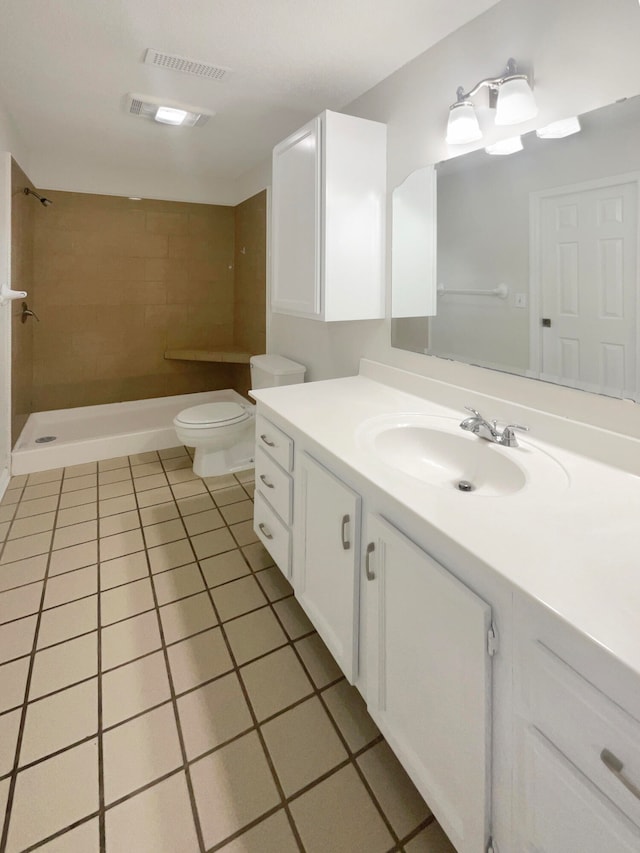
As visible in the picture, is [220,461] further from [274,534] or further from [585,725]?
[585,725]

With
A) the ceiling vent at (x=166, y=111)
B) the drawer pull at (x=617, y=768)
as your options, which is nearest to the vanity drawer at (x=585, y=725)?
the drawer pull at (x=617, y=768)

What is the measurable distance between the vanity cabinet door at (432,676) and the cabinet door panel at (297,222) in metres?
1.24

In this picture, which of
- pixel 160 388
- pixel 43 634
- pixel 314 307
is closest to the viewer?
pixel 43 634

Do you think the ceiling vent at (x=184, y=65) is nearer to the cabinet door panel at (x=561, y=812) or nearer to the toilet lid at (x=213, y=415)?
the toilet lid at (x=213, y=415)

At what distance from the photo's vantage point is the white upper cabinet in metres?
1.82

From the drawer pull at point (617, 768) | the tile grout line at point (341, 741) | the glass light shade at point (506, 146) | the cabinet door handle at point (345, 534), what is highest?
the glass light shade at point (506, 146)

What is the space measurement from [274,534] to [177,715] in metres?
0.66

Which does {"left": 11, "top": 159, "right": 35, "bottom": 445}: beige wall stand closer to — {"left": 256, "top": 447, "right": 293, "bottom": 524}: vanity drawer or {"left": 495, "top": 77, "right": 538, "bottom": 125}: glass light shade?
{"left": 256, "top": 447, "right": 293, "bottom": 524}: vanity drawer

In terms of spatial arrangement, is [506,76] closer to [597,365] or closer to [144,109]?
[597,365]

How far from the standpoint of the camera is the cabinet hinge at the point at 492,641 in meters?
0.74

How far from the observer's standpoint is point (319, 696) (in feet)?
4.46

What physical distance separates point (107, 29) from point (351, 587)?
6.90 feet

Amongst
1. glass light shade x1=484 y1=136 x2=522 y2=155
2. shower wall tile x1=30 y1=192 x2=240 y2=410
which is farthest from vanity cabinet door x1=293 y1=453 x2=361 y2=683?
shower wall tile x1=30 y1=192 x2=240 y2=410

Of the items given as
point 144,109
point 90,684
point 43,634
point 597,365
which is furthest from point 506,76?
point 43,634
